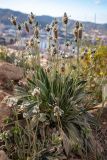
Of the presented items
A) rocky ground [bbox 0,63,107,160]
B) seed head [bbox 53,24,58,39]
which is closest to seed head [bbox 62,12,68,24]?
seed head [bbox 53,24,58,39]

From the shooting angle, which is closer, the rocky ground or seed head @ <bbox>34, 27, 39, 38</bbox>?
the rocky ground

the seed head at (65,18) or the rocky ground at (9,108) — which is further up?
the seed head at (65,18)

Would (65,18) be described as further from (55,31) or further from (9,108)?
(9,108)

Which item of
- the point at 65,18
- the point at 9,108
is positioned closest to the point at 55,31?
the point at 65,18

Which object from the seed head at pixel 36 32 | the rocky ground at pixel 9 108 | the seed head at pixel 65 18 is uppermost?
the seed head at pixel 65 18

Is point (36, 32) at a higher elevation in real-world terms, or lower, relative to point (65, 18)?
lower

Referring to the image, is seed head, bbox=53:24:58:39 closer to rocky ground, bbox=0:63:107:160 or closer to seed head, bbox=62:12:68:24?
seed head, bbox=62:12:68:24

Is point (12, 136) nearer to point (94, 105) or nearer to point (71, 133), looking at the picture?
point (71, 133)

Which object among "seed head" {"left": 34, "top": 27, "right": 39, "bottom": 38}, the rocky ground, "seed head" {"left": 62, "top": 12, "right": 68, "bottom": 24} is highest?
"seed head" {"left": 62, "top": 12, "right": 68, "bottom": 24}

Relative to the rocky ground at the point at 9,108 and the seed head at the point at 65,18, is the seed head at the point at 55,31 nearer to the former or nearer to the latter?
the seed head at the point at 65,18

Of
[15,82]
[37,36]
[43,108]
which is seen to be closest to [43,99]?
[43,108]

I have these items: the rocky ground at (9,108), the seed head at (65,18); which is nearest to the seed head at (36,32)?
the seed head at (65,18)
